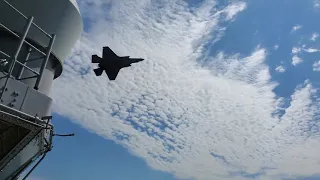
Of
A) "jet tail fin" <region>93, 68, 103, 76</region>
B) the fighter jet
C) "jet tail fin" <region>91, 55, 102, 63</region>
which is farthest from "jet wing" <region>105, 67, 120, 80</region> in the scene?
"jet tail fin" <region>91, 55, 102, 63</region>

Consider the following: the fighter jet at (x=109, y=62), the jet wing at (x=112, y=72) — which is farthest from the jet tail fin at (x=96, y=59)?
the jet wing at (x=112, y=72)

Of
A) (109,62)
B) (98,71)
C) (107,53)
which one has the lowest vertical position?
(98,71)

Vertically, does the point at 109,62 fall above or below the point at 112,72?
above

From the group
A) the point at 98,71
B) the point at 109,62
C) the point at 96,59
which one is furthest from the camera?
the point at 109,62

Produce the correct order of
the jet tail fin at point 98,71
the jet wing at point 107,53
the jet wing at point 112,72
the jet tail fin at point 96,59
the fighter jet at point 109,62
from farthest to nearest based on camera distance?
the jet wing at point 107,53, the jet tail fin at point 96,59, the fighter jet at point 109,62, the jet tail fin at point 98,71, the jet wing at point 112,72

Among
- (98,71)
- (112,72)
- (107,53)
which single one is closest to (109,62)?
(107,53)

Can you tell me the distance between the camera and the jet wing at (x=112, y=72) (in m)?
16.0

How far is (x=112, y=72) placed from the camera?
16.3 metres

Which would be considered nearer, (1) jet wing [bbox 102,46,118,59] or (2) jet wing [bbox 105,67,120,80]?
(2) jet wing [bbox 105,67,120,80]

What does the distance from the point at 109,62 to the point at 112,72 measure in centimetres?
65

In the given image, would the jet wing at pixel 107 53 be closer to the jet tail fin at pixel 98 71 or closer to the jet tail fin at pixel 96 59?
the jet tail fin at pixel 96 59

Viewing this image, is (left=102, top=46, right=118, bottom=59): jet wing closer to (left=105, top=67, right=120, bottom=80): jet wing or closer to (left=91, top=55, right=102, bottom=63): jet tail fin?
(left=91, top=55, right=102, bottom=63): jet tail fin

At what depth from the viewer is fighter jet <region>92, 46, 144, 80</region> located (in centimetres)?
1630

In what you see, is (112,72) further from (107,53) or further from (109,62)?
(107,53)
